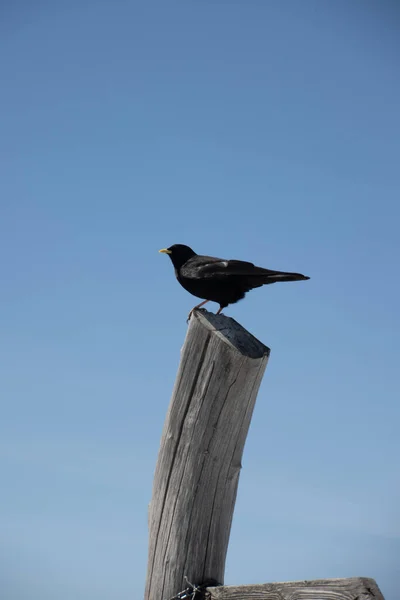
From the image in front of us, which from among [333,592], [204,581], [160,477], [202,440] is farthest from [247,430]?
[333,592]

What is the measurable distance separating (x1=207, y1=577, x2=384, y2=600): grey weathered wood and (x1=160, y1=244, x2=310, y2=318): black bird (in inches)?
98.6

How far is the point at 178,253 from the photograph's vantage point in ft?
23.3

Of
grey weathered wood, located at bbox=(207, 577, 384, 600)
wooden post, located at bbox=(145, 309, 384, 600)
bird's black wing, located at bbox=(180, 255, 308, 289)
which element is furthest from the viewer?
bird's black wing, located at bbox=(180, 255, 308, 289)

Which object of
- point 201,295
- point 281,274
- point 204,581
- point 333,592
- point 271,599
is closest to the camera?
→ point 333,592

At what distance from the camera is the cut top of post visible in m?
3.77

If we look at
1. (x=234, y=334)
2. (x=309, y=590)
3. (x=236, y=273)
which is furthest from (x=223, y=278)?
(x=309, y=590)

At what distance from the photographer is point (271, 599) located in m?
3.10

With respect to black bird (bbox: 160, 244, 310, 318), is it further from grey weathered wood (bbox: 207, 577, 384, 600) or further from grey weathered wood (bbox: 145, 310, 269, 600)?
grey weathered wood (bbox: 207, 577, 384, 600)

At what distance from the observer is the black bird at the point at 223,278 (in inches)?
203

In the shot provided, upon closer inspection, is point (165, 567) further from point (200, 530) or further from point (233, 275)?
point (233, 275)

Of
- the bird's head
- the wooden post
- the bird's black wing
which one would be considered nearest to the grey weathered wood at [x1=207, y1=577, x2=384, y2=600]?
the wooden post

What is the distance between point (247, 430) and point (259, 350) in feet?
1.64

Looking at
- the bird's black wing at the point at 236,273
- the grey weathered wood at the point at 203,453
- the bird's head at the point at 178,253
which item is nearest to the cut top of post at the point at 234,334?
the grey weathered wood at the point at 203,453

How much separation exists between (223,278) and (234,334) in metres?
1.51
